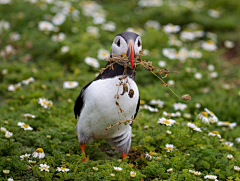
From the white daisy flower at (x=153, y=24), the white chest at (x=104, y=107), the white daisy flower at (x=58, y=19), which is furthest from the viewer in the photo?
the white daisy flower at (x=153, y=24)

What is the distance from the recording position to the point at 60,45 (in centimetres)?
604

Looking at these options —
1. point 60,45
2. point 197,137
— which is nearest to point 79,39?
point 60,45

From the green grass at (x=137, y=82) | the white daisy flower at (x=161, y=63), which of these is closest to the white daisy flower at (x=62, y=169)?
the green grass at (x=137, y=82)

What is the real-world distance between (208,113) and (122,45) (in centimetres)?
180

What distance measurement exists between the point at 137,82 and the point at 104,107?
9.16 ft

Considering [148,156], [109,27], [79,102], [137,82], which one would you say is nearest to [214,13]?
[109,27]

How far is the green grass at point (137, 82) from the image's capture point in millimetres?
3182

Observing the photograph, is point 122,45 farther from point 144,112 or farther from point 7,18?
point 7,18

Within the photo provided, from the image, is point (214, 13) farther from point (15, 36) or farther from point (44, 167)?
point (44, 167)

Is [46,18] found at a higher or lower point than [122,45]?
lower

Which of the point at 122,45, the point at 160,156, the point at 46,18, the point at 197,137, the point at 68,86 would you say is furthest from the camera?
the point at 46,18

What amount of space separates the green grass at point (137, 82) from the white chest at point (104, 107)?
11.9 inches

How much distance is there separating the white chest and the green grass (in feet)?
0.99

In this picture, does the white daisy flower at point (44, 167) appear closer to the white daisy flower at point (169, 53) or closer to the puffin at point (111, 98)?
the puffin at point (111, 98)
